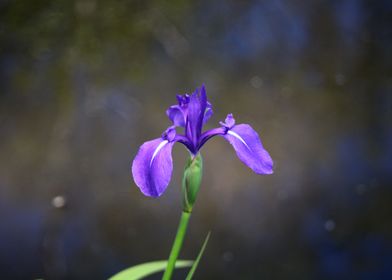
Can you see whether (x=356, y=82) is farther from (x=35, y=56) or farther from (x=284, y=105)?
(x=35, y=56)

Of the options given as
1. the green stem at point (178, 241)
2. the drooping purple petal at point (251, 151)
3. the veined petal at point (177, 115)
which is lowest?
the green stem at point (178, 241)

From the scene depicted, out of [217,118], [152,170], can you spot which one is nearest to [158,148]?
[152,170]

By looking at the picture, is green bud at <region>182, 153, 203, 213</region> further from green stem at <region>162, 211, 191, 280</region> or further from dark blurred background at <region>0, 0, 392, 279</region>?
dark blurred background at <region>0, 0, 392, 279</region>

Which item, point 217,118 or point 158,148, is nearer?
point 158,148

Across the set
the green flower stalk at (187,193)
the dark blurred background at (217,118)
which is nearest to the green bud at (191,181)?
the green flower stalk at (187,193)

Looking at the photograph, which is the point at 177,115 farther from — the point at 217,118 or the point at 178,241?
the point at 217,118

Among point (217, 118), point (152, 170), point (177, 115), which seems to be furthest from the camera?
point (217, 118)

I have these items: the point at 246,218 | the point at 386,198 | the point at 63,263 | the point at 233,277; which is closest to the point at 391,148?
the point at 386,198

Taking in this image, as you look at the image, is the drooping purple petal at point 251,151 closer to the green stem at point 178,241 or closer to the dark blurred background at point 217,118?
the green stem at point 178,241
